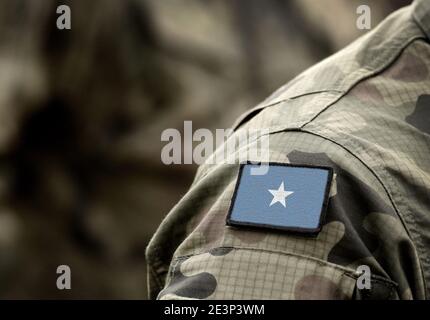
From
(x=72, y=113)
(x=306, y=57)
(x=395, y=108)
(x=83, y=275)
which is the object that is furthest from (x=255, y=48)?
(x=395, y=108)

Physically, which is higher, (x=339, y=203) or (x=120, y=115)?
(x=120, y=115)

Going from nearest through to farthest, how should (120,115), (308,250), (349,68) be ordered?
(308,250), (349,68), (120,115)

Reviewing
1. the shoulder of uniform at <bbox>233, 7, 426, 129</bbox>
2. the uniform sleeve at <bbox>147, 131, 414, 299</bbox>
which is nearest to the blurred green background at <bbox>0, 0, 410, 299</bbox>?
the shoulder of uniform at <bbox>233, 7, 426, 129</bbox>

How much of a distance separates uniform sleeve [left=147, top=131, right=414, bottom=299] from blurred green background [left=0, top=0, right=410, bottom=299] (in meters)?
2.53

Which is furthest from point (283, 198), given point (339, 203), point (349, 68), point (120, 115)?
point (120, 115)

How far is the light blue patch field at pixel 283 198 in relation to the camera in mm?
1023

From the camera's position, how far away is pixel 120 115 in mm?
3697

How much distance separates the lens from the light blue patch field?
1.02 meters

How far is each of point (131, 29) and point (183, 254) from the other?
8.71 ft

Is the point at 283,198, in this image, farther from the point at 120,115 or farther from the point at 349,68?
the point at 120,115

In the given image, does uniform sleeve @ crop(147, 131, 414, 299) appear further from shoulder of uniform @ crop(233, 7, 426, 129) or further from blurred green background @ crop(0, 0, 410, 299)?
blurred green background @ crop(0, 0, 410, 299)

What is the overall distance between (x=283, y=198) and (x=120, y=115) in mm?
2684

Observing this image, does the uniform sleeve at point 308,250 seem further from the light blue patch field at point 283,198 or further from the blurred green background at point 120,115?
the blurred green background at point 120,115

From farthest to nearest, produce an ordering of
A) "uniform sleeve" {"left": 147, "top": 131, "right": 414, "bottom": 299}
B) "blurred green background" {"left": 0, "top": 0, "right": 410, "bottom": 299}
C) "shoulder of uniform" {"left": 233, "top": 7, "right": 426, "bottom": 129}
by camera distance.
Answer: "blurred green background" {"left": 0, "top": 0, "right": 410, "bottom": 299}
"shoulder of uniform" {"left": 233, "top": 7, "right": 426, "bottom": 129}
"uniform sleeve" {"left": 147, "top": 131, "right": 414, "bottom": 299}
